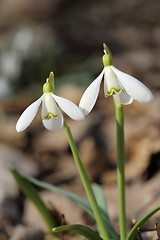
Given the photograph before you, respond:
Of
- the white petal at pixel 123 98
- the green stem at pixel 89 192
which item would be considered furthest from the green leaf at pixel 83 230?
the white petal at pixel 123 98

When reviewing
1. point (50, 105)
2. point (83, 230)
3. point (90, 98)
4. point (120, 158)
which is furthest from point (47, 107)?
point (83, 230)

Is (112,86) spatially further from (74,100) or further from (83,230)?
(74,100)

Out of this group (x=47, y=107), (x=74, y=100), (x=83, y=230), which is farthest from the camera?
(x=74, y=100)

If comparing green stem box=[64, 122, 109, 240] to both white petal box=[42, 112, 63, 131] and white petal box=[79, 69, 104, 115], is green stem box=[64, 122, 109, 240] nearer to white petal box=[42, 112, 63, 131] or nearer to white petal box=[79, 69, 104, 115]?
white petal box=[42, 112, 63, 131]

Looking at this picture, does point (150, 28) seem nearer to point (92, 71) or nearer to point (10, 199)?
point (92, 71)

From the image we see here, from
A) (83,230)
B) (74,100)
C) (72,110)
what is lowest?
(83,230)

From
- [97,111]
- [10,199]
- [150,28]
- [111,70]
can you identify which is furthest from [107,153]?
[150,28]

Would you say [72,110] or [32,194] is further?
[32,194]
